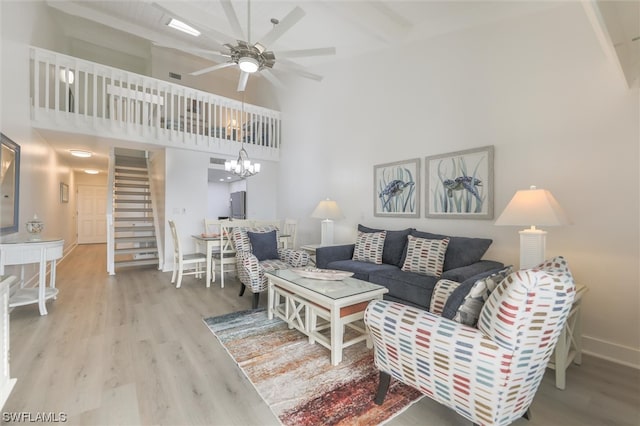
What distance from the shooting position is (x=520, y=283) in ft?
3.61

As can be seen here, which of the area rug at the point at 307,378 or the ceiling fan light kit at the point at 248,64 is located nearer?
the area rug at the point at 307,378

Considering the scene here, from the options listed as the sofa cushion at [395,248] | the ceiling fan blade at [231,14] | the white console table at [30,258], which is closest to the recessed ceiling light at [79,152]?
the white console table at [30,258]

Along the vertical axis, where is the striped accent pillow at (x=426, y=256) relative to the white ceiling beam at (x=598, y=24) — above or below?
below

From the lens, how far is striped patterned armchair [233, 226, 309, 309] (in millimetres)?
3170

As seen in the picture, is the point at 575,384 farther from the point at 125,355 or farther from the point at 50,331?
the point at 50,331

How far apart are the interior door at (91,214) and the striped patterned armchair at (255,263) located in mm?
8197

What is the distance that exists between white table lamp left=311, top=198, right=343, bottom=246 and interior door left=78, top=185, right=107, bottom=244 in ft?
28.3

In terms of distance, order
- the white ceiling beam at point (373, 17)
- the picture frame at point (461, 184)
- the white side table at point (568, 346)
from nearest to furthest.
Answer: the white side table at point (568, 346)
the picture frame at point (461, 184)
the white ceiling beam at point (373, 17)

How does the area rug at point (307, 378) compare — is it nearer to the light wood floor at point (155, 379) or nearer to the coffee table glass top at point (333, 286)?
the light wood floor at point (155, 379)

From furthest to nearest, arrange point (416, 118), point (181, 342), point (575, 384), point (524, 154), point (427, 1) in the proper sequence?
point (416, 118)
point (427, 1)
point (524, 154)
point (181, 342)
point (575, 384)

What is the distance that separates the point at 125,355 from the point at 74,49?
773 centimetres

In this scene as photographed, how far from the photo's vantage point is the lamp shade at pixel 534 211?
77.8 inches

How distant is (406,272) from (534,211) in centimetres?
132

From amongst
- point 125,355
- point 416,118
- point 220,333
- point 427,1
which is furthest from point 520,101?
point 125,355
